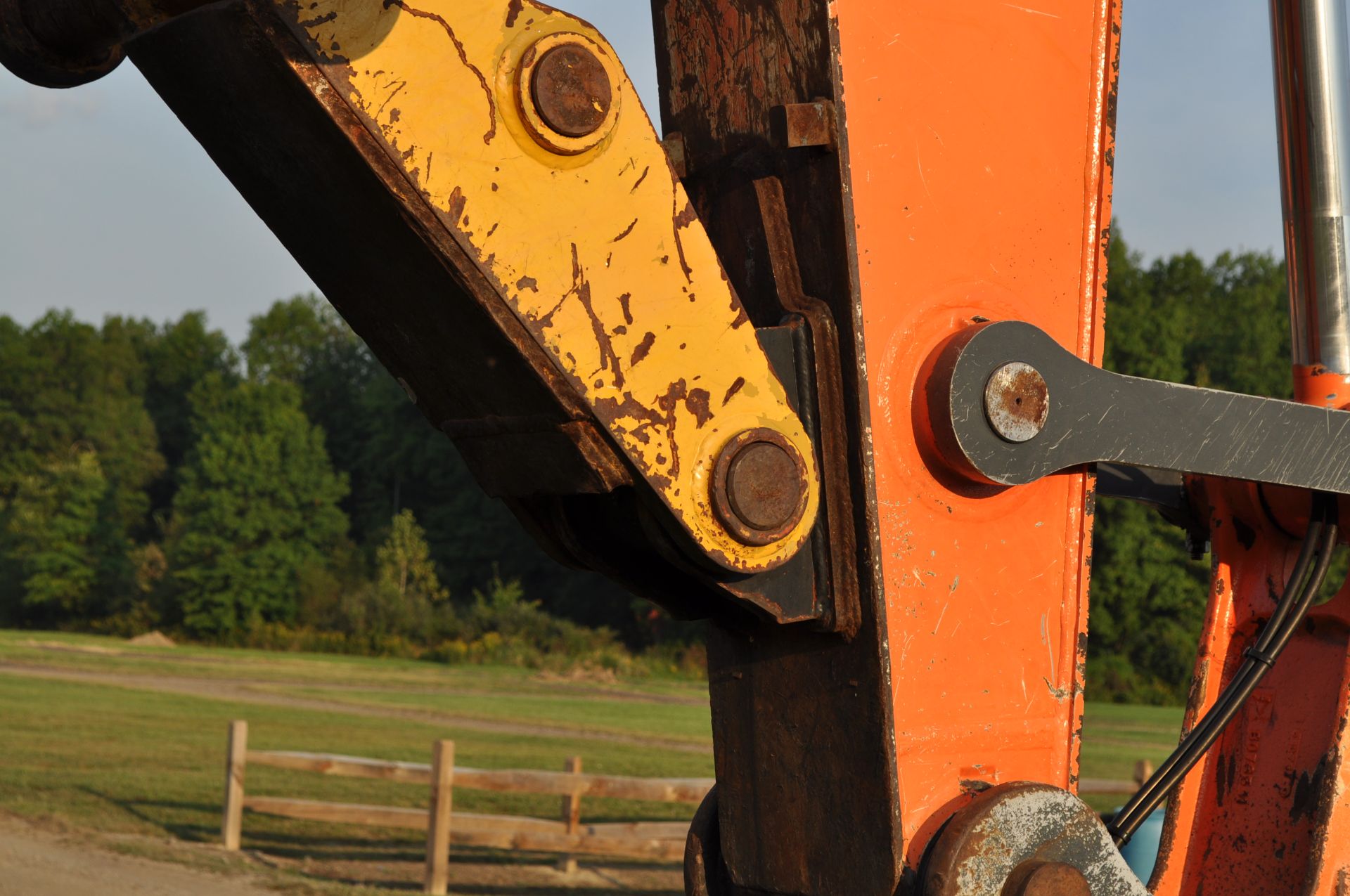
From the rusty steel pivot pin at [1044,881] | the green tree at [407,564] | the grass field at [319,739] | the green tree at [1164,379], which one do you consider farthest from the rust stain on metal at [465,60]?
the green tree at [407,564]

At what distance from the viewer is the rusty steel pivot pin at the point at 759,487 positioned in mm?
1428

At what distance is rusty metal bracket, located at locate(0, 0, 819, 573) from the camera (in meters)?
1.27

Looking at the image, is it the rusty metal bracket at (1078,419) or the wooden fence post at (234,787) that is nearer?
the rusty metal bracket at (1078,419)

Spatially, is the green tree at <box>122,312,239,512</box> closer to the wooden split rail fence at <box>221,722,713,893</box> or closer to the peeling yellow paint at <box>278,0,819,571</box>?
the wooden split rail fence at <box>221,722,713,893</box>

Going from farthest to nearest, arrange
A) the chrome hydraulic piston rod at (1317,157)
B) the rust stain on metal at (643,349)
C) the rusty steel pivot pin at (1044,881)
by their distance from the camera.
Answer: the chrome hydraulic piston rod at (1317,157) → the rusty steel pivot pin at (1044,881) → the rust stain on metal at (643,349)

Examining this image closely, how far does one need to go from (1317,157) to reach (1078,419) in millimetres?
764

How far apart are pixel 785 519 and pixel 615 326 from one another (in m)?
0.27

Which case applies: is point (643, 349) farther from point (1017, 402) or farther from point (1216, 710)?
point (1216, 710)

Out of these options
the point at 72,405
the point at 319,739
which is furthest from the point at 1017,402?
the point at 72,405

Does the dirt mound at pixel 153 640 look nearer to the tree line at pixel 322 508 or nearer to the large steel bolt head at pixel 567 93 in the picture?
the tree line at pixel 322 508

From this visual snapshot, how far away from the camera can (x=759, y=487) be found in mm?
1454

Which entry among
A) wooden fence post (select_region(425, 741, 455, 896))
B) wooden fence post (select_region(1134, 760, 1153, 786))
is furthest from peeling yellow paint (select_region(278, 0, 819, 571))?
wooden fence post (select_region(1134, 760, 1153, 786))

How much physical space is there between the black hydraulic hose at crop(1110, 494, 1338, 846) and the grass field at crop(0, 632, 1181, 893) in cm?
932

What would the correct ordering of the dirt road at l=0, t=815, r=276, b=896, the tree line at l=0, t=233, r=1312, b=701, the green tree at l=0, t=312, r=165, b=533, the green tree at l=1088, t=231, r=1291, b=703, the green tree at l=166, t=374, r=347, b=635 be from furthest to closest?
the green tree at l=0, t=312, r=165, b=533, the green tree at l=166, t=374, r=347, b=635, the tree line at l=0, t=233, r=1312, b=701, the green tree at l=1088, t=231, r=1291, b=703, the dirt road at l=0, t=815, r=276, b=896
